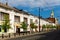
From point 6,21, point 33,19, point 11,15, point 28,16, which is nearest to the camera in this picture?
point 6,21

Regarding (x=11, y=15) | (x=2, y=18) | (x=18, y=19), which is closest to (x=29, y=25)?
(x=18, y=19)

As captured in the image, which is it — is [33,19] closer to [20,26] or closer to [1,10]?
[20,26]

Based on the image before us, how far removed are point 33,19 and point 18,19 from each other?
2231 cm

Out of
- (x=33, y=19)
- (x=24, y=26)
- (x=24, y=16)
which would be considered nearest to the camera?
(x=24, y=26)

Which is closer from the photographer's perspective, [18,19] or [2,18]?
[2,18]

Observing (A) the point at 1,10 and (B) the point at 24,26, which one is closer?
(A) the point at 1,10

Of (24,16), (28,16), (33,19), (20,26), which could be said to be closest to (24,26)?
(20,26)

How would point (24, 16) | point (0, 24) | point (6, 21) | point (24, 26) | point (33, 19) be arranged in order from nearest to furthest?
1. point (6, 21)
2. point (0, 24)
3. point (24, 26)
4. point (24, 16)
5. point (33, 19)

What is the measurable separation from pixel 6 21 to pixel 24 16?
90.3ft

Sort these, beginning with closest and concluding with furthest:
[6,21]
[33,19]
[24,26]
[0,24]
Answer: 1. [6,21]
2. [0,24]
3. [24,26]
4. [33,19]

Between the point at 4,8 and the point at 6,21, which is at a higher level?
the point at 4,8

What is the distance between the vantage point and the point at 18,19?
250ft

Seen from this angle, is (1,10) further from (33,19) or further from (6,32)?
(33,19)

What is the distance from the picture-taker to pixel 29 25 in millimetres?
88250
